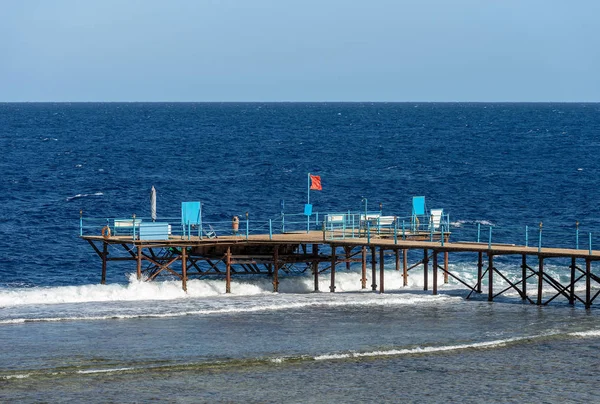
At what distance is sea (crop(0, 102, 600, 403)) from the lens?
1162 inches

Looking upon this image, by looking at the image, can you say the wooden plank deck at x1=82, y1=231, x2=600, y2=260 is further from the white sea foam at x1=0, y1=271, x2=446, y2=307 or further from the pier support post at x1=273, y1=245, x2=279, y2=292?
the white sea foam at x1=0, y1=271, x2=446, y2=307

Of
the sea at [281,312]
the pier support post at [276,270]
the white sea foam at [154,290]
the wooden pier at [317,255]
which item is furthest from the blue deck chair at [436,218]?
the pier support post at [276,270]

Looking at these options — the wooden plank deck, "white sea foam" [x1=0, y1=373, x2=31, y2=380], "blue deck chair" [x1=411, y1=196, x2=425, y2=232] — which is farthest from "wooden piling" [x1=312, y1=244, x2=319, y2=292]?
"white sea foam" [x1=0, y1=373, x2=31, y2=380]

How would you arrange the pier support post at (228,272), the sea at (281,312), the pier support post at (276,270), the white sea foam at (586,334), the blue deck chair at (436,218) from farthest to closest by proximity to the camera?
1. the blue deck chair at (436,218)
2. the pier support post at (276,270)
3. the pier support post at (228,272)
4. the white sea foam at (586,334)
5. the sea at (281,312)

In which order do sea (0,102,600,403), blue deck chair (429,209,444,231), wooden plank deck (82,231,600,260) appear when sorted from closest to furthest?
Result: sea (0,102,600,403)
wooden plank deck (82,231,600,260)
blue deck chair (429,209,444,231)

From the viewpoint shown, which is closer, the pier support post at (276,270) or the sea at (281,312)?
the sea at (281,312)

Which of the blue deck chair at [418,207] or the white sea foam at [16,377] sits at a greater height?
the blue deck chair at [418,207]

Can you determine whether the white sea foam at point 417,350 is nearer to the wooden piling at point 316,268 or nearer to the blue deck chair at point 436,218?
the blue deck chair at point 436,218

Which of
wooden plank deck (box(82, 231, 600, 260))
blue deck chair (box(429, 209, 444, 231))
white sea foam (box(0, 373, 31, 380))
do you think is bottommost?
white sea foam (box(0, 373, 31, 380))

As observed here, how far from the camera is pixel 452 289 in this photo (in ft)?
161

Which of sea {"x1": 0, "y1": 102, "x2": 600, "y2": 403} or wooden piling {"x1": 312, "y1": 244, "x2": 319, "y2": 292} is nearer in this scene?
sea {"x1": 0, "y1": 102, "x2": 600, "y2": 403}

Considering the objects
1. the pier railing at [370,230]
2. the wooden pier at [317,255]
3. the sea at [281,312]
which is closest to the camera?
the sea at [281,312]

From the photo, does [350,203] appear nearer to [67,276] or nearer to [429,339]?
[67,276]

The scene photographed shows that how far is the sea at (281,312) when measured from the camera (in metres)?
29.5
